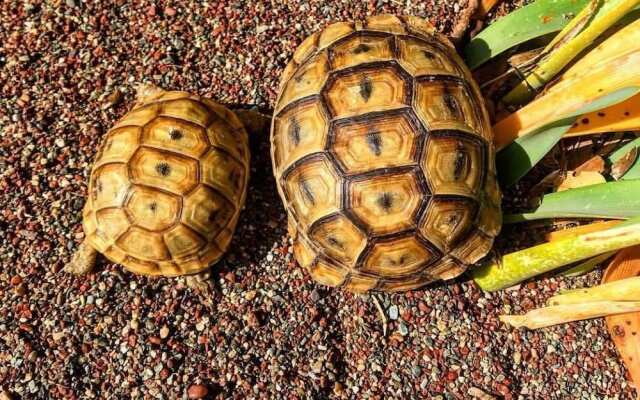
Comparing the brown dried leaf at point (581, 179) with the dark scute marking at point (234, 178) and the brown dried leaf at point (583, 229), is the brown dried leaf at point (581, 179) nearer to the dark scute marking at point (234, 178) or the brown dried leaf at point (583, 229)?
the brown dried leaf at point (583, 229)

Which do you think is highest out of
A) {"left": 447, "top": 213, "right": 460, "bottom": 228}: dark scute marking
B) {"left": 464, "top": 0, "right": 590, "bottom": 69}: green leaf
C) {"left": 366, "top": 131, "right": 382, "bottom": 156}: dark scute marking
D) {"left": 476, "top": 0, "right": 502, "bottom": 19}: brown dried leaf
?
{"left": 464, "top": 0, "right": 590, "bottom": 69}: green leaf

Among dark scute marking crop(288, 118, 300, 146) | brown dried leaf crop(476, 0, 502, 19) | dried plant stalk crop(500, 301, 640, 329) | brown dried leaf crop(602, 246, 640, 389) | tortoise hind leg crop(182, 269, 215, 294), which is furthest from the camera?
brown dried leaf crop(476, 0, 502, 19)

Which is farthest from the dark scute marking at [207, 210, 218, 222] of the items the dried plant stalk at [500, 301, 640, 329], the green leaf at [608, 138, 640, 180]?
the green leaf at [608, 138, 640, 180]

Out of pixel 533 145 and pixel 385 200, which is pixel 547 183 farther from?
pixel 385 200

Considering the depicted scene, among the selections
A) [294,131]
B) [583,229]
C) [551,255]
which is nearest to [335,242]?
[294,131]

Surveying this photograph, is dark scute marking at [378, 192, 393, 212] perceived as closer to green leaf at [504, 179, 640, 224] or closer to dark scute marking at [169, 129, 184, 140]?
green leaf at [504, 179, 640, 224]

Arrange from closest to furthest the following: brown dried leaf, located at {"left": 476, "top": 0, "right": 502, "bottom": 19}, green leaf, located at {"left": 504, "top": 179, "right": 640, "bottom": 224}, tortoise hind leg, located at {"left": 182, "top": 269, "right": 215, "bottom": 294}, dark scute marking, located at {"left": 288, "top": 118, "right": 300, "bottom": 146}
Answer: green leaf, located at {"left": 504, "top": 179, "right": 640, "bottom": 224} → dark scute marking, located at {"left": 288, "top": 118, "right": 300, "bottom": 146} → tortoise hind leg, located at {"left": 182, "top": 269, "right": 215, "bottom": 294} → brown dried leaf, located at {"left": 476, "top": 0, "right": 502, "bottom": 19}

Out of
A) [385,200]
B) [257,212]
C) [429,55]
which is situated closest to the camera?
[385,200]

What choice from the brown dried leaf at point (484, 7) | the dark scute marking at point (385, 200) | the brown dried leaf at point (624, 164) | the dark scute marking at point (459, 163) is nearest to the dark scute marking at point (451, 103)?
the dark scute marking at point (459, 163)
